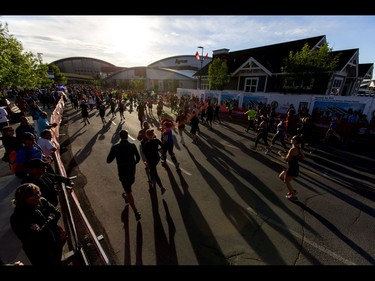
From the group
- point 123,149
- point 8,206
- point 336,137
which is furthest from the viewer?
point 336,137

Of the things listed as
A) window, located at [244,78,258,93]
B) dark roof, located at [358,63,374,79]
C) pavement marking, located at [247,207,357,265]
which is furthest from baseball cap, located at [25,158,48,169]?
dark roof, located at [358,63,374,79]

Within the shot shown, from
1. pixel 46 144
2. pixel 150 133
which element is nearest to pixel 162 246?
pixel 150 133

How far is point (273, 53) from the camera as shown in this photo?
25.0m

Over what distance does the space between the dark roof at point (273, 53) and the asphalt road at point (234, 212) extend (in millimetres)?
18334

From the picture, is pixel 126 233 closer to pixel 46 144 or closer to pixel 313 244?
pixel 46 144

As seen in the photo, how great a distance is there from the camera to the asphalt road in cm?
371

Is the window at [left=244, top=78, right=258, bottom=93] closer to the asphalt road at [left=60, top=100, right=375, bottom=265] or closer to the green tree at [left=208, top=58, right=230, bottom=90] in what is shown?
the green tree at [left=208, top=58, right=230, bottom=90]

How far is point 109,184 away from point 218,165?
170 inches

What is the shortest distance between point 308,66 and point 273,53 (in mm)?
10006

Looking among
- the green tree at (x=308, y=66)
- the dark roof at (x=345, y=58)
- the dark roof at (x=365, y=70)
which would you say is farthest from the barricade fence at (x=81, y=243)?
the dark roof at (x=365, y=70)

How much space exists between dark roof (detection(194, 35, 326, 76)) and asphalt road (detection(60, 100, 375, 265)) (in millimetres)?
18334
